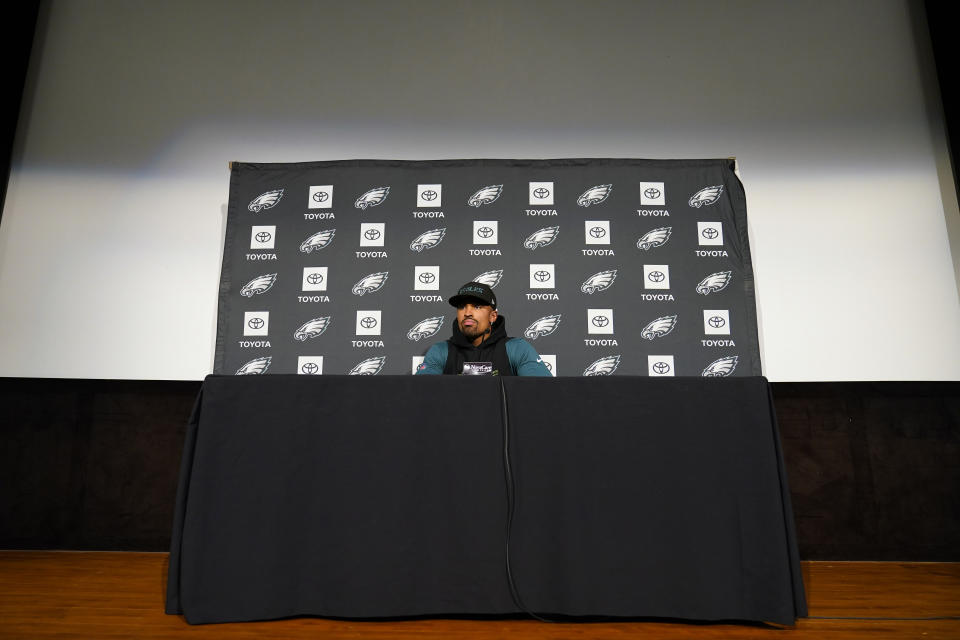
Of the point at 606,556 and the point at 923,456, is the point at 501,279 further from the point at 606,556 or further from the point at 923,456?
the point at 923,456

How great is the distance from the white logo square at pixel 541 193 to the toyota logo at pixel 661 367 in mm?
1080

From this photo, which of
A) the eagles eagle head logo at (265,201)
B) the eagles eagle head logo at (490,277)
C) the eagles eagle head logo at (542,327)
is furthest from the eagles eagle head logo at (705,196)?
the eagles eagle head logo at (265,201)

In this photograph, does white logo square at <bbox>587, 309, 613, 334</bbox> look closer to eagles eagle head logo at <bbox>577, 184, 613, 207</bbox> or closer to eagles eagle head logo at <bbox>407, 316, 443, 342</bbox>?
eagles eagle head logo at <bbox>577, 184, 613, 207</bbox>

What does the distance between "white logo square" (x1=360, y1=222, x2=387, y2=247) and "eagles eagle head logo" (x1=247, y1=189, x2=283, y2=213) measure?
519 millimetres

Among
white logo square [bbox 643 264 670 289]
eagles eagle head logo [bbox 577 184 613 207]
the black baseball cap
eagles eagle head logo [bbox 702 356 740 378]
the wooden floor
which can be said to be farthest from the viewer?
eagles eagle head logo [bbox 577 184 613 207]

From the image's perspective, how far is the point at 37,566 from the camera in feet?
9.48

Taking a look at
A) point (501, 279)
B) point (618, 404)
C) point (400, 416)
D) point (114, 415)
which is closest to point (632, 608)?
point (618, 404)

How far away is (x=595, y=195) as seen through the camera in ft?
11.9

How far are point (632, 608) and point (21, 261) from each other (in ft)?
12.1

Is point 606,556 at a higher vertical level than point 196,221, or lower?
lower

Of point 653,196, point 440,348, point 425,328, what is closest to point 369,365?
point 425,328

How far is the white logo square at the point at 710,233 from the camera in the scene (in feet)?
11.6

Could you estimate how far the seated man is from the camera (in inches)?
123

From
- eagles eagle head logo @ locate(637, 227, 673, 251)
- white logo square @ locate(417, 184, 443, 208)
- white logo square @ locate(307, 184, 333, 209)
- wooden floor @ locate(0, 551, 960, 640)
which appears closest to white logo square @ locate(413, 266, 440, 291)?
white logo square @ locate(417, 184, 443, 208)
